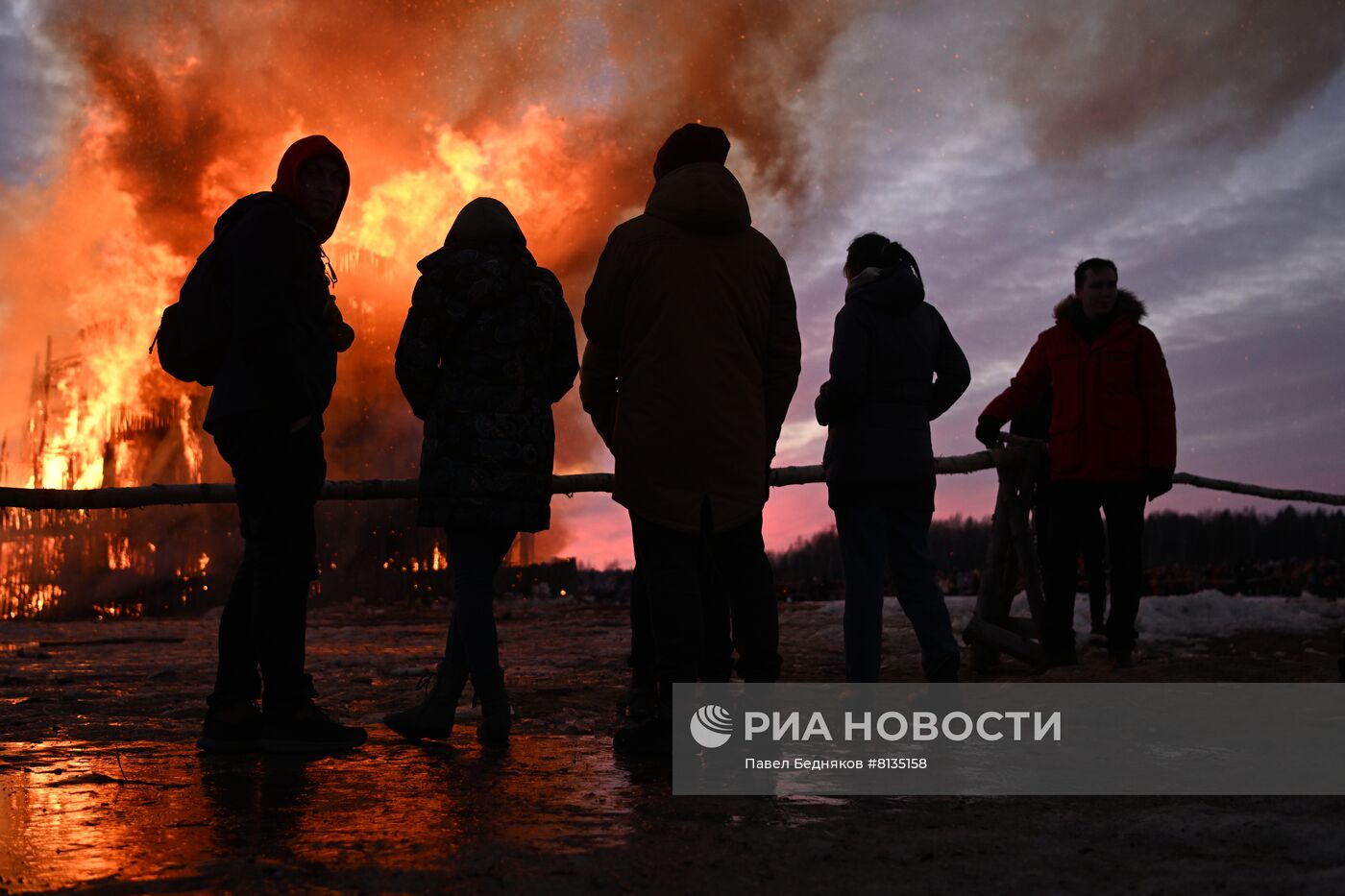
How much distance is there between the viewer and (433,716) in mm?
3418

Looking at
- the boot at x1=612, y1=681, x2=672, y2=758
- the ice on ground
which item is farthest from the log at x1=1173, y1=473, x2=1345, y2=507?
the boot at x1=612, y1=681, x2=672, y2=758

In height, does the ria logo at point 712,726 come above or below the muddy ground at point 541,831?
above

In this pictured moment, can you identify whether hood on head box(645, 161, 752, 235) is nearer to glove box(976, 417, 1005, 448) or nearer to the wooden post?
glove box(976, 417, 1005, 448)

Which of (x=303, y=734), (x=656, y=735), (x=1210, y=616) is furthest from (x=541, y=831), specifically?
(x=1210, y=616)

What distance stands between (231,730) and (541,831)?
1528 millimetres

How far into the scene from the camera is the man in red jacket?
16.1ft

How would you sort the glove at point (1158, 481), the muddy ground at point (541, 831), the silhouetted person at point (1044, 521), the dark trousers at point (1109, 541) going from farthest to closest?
the silhouetted person at point (1044, 521) → the dark trousers at point (1109, 541) → the glove at point (1158, 481) → the muddy ground at point (541, 831)

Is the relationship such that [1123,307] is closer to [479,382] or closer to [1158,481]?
[1158,481]

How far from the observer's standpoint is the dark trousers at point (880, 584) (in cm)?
392

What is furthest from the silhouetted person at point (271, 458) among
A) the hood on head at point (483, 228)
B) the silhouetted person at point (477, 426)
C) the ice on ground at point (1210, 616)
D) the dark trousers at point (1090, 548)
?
the ice on ground at point (1210, 616)

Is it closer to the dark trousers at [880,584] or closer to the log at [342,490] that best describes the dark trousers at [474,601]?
the log at [342,490]

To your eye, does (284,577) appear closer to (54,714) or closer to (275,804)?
(275,804)

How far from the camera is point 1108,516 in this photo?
16.5 feet

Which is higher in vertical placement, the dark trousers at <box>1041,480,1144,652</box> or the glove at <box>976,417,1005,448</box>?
the glove at <box>976,417,1005,448</box>
